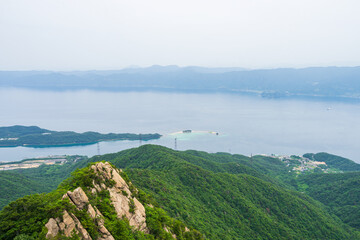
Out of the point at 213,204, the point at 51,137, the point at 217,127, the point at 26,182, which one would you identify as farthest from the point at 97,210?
the point at 217,127

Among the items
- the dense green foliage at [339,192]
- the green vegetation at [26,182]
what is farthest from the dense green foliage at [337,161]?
the green vegetation at [26,182]

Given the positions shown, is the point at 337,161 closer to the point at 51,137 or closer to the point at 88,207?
the point at 88,207

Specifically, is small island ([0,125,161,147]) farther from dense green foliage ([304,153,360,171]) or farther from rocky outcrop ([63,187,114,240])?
rocky outcrop ([63,187,114,240])

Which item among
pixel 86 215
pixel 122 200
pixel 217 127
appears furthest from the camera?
pixel 217 127

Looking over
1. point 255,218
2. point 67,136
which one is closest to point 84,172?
point 255,218

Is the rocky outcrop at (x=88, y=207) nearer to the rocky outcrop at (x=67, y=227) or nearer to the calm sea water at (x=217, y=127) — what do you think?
the rocky outcrop at (x=67, y=227)

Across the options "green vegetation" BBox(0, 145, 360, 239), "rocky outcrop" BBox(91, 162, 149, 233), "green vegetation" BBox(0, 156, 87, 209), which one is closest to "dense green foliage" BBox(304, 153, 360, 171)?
"green vegetation" BBox(0, 145, 360, 239)

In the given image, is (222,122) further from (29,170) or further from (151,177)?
(151,177)
